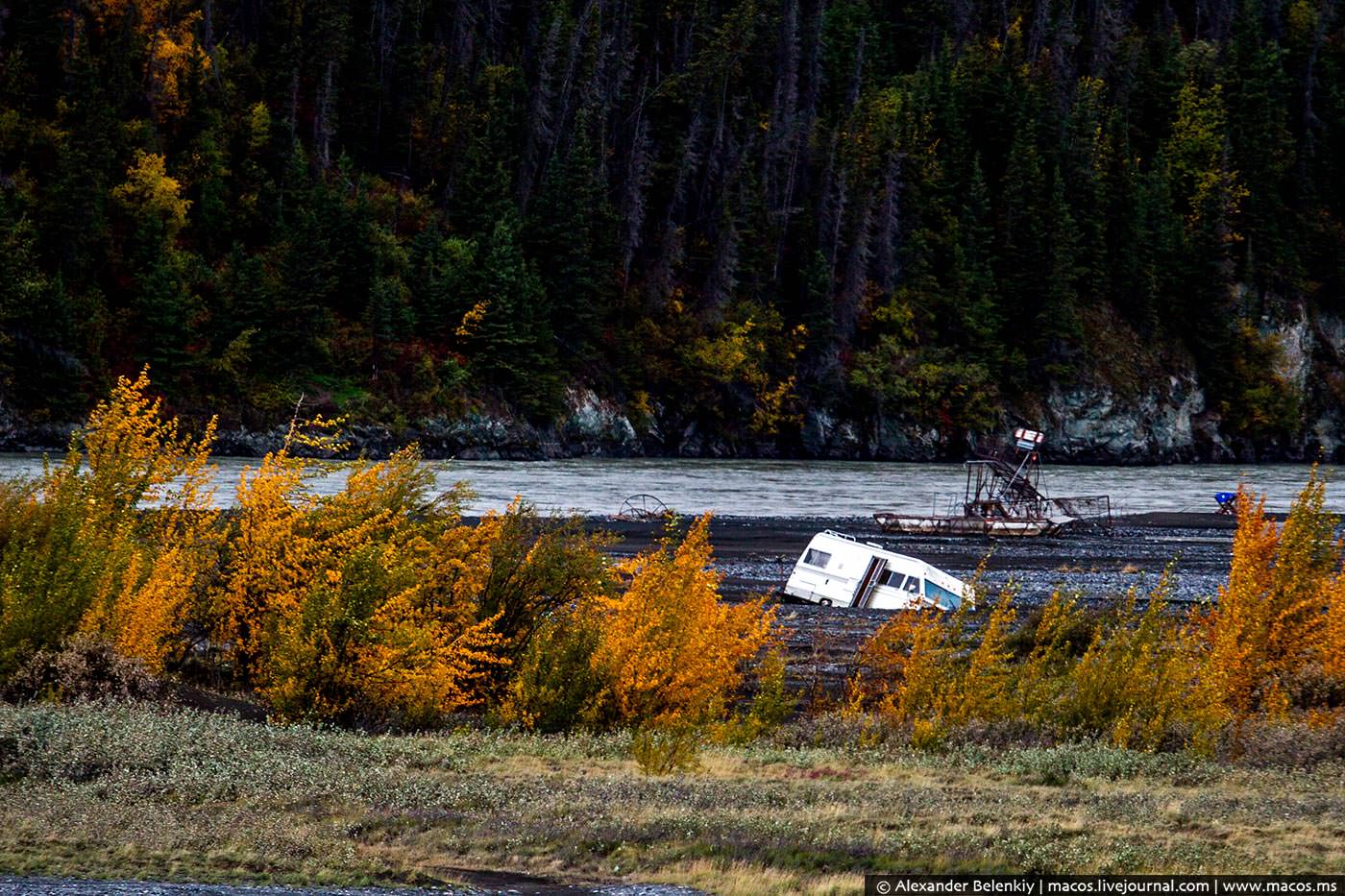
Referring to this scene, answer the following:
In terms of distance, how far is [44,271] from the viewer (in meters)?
67.7

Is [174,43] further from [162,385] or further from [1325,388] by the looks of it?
[1325,388]

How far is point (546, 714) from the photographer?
2053 centimetres

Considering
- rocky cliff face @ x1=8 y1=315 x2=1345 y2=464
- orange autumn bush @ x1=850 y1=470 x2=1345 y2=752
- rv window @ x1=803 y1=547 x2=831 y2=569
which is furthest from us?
rocky cliff face @ x1=8 y1=315 x2=1345 y2=464

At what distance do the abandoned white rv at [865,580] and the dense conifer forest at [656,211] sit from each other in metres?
40.4

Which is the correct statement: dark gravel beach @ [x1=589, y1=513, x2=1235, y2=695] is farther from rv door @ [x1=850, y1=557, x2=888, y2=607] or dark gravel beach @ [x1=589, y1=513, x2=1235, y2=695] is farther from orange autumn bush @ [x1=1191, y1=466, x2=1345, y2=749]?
orange autumn bush @ [x1=1191, y1=466, x2=1345, y2=749]

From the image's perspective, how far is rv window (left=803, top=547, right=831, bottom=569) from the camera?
34188mm

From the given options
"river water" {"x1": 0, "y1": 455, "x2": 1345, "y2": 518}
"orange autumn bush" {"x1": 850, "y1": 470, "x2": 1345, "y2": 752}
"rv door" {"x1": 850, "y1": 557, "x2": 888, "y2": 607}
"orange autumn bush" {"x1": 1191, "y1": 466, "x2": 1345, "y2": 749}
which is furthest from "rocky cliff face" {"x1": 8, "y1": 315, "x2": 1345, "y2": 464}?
"orange autumn bush" {"x1": 1191, "y1": 466, "x2": 1345, "y2": 749}

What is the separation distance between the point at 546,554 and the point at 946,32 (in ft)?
355

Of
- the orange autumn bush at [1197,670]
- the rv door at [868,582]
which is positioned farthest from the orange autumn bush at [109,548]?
the rv door at [868,582]

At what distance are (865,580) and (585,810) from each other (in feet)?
67.7

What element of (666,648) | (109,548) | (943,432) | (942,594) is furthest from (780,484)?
(109,548)

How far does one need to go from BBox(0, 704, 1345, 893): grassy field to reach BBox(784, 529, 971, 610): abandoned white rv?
14768mm

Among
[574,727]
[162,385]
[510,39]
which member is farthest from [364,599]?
[510,39]

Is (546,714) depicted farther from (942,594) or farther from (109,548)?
(942,594)
